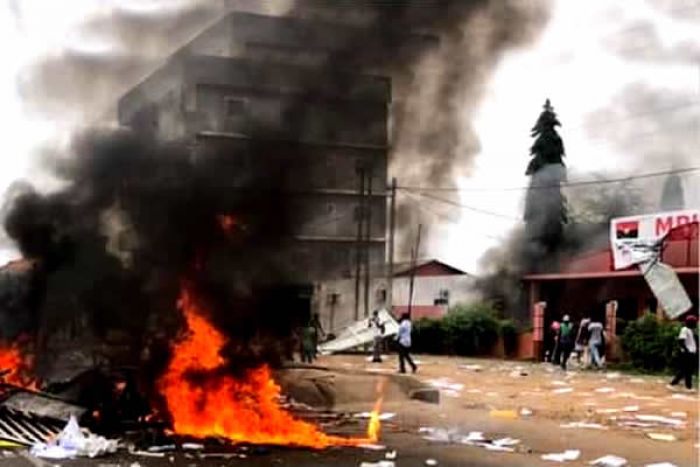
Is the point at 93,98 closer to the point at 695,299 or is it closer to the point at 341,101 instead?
the point at 341,101

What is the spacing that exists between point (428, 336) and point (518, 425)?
1815 cm

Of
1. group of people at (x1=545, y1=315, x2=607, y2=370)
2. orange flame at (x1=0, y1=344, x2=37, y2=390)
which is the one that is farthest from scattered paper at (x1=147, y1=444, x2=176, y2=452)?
group of people at (x1=545, y1=315, x2=607, y2=370)

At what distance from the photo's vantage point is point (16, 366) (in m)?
12.7

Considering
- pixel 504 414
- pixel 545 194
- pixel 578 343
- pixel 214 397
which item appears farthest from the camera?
pixel 545 194

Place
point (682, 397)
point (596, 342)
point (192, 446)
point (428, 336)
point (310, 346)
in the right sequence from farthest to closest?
point (428, 336) < point (596, 342) < point (310, 346) < point (682, 397) < point (192, 446)

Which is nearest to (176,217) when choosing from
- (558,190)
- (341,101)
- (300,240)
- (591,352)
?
(300,240)

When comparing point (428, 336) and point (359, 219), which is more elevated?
point (359, 219)

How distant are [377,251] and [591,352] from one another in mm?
8319

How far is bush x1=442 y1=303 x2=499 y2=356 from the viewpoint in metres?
27.9

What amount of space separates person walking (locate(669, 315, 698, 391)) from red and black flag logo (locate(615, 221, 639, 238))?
701 centimetres

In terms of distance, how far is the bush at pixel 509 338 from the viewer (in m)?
27.5

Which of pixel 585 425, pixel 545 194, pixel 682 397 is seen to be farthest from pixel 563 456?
pixel 545 194

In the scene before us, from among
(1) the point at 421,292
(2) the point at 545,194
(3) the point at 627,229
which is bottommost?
(1) the point at 421,292

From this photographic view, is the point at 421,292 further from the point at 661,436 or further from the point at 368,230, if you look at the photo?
the point at 661,436
